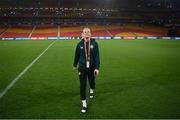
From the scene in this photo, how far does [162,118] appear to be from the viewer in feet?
20.7

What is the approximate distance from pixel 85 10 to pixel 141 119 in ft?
171

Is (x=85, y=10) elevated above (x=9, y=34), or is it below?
above

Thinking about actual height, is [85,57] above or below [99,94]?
above

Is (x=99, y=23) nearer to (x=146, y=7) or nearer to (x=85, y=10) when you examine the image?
(x=85, y=10)

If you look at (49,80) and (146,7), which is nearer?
(49,80)

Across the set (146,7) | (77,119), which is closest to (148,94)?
(77,119)

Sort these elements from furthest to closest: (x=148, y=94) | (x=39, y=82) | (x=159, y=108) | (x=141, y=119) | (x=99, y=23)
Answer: (x=99, y=23), (x=39, y=82), (x=148, y=94), (x=159, y=108), (x=141, y=119)

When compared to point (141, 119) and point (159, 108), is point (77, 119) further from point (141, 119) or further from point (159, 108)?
point (159, 108)

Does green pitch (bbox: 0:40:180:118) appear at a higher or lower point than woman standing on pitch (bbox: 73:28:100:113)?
lower

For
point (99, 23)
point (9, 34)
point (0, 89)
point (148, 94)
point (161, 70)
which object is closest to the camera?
point (148, 94)

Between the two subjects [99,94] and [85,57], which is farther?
[99,94]

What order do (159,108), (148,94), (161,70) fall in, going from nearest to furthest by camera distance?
(159,108), (148,94), (161,70)

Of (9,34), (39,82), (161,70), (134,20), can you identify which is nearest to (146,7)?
(134,20)

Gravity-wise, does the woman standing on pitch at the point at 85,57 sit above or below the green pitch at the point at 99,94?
above
